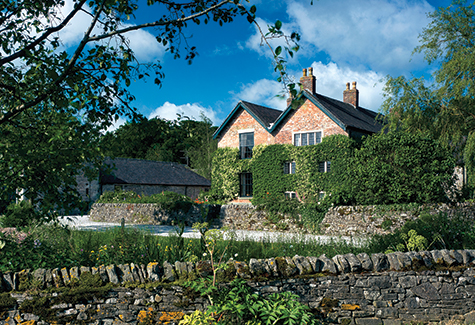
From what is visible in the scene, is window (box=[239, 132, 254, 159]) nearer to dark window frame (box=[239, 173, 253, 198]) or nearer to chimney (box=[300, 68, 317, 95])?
dark window frame (box=[239, 173, 253, 198])

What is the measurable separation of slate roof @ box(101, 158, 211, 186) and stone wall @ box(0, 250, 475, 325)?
30.5 meters

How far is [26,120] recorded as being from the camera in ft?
27.7

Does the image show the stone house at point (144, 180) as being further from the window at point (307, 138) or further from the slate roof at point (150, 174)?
the window at point (307, 138)

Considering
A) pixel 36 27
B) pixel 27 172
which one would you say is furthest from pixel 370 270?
pixel 36 27

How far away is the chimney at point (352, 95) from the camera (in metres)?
32.6

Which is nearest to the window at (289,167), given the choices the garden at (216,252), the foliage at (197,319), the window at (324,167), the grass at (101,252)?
the window at (324,167)

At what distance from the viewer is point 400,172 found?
46.8 ft

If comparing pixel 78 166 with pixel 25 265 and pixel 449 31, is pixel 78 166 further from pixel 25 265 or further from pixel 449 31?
pixel 449 31

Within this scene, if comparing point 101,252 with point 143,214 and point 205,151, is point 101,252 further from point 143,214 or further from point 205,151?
point 205,151

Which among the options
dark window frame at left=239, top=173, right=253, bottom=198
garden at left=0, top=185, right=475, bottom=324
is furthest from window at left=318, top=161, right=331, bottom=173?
garden at left=0, top=185, right=475, bottom=324

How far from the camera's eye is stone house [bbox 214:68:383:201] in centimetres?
2603

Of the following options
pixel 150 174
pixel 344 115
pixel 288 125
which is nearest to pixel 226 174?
pixel 288 125

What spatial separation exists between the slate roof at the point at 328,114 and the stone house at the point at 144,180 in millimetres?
10770

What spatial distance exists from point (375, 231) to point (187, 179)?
98.3 feet
